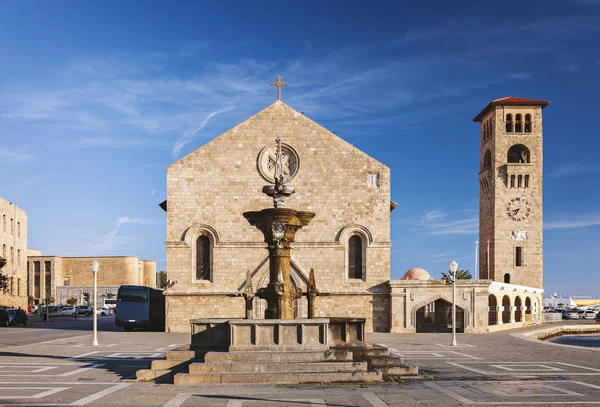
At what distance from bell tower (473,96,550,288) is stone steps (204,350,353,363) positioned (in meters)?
49.2

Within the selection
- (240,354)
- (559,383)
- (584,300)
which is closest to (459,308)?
(559,383)

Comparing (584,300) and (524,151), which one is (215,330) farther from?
(584,300)

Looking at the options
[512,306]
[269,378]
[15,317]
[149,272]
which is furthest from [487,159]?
[149,272]

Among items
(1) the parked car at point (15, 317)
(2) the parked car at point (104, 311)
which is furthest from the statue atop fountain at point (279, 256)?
(2) the parked car at point (104, 311)

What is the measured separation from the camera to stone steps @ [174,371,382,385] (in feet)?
53.7

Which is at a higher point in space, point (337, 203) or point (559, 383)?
point (337, 203)

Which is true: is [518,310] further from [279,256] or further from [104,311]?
[104,311]

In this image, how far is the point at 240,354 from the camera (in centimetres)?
1717

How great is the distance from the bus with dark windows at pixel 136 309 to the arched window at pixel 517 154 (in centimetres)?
3990

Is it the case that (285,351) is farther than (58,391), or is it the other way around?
(285,351)

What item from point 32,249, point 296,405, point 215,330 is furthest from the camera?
point 32,249

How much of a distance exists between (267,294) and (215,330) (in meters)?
1.90

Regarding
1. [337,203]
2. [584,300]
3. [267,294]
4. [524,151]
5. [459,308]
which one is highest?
[524,151]

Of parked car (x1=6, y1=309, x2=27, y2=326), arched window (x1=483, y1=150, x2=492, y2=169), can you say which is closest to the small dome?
arched window (x1=483, y1=150, x2=492, y2=169)
